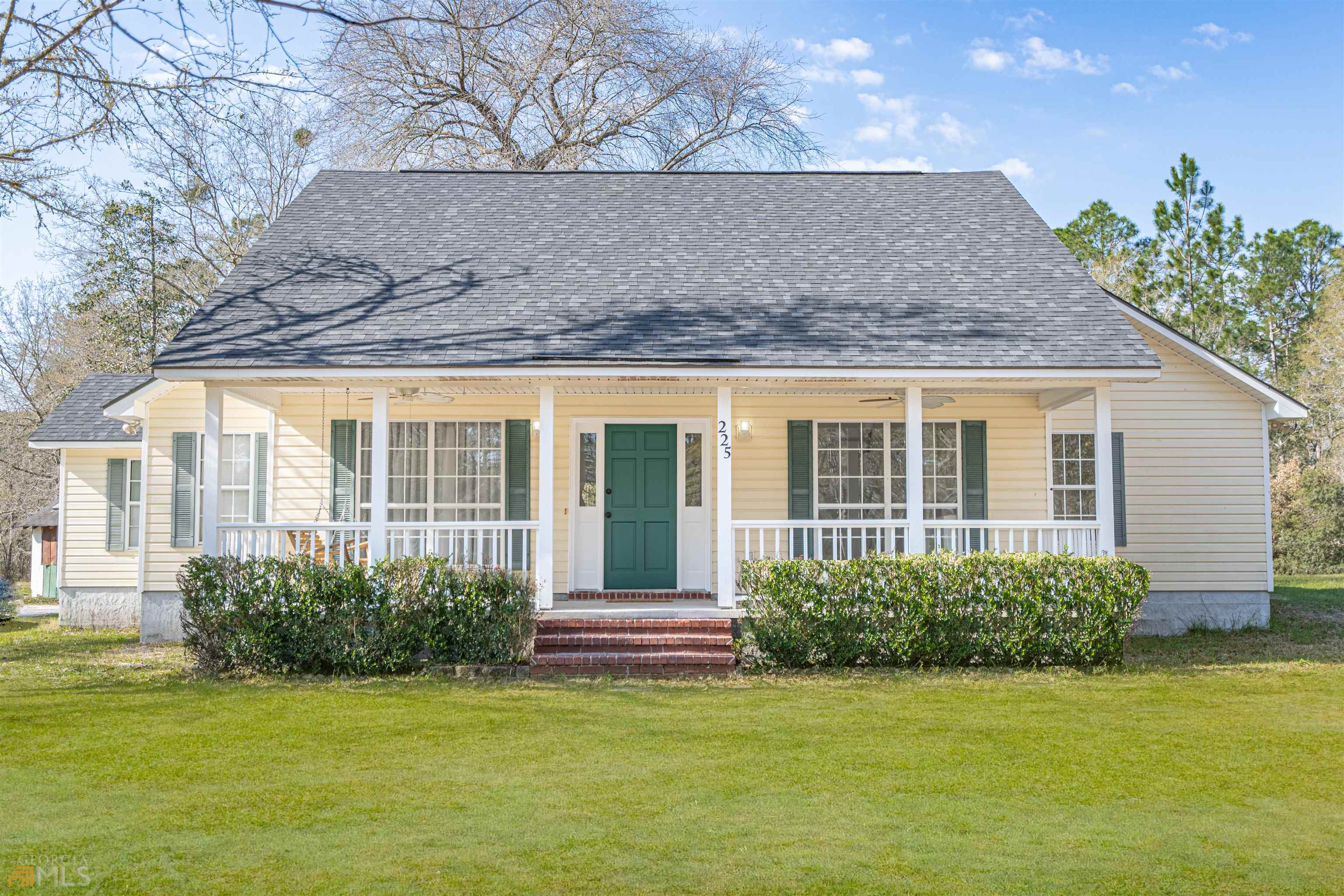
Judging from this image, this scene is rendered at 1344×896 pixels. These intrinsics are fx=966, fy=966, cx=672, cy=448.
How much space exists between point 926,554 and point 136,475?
37.0ft

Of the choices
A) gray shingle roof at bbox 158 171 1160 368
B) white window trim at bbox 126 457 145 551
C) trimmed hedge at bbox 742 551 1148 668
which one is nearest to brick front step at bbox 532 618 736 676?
trimmed hedge at bbox 742 551 1148 668

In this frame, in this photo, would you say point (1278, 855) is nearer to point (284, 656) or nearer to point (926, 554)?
point (926, 554)

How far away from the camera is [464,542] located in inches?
390

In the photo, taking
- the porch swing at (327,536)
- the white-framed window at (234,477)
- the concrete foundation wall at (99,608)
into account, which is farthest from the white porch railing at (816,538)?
the concrete foundation wall at (99,608)

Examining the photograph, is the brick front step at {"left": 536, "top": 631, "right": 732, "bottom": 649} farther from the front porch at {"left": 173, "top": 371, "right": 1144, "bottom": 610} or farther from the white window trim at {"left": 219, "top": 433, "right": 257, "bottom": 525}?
the white window trim at {"left": 219, "top": 433, "right": 257, "bottom": 525}

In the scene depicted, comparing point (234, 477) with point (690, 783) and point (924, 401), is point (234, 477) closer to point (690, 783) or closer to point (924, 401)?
point (924, 401)

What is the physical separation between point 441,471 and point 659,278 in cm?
346

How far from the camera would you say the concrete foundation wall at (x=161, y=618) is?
37.9 feet

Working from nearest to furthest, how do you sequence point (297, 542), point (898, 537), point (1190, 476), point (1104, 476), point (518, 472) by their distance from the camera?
point (1104, 476), point (297, 542), point (518, 472), point (898, 537), point (1190, 476)

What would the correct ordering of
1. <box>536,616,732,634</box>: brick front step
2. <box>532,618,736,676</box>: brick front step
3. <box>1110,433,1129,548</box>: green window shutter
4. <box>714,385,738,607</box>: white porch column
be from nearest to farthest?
<box>532,618,736,676</box>: brick front step, <box>536,616,732,634</box>: brick front step, <box>714,385,738,607</box>: white porch column, <box>1110,433,1129,548</box>: green window shutter

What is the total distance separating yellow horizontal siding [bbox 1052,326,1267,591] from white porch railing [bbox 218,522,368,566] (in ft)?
27.7

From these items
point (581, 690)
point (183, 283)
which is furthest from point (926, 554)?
point (183, 283)

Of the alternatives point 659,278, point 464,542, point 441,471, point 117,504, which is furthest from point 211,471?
point 117,504

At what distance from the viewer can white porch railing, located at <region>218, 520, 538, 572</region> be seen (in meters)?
9.52
